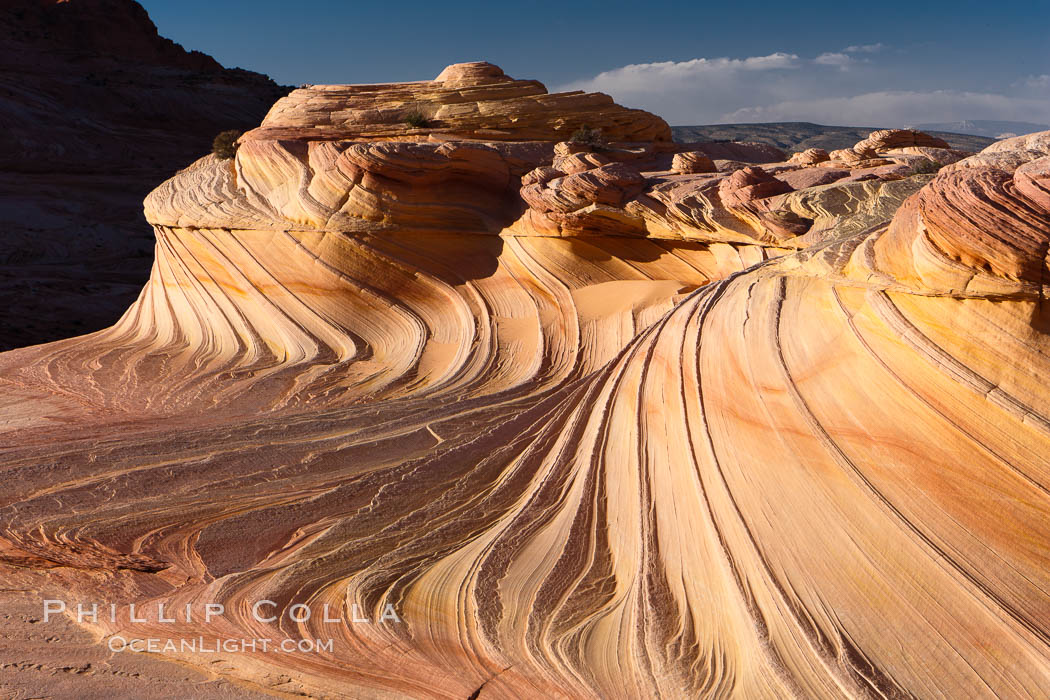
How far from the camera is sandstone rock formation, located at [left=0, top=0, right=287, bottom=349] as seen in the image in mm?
20594

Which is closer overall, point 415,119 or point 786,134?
point 415,119

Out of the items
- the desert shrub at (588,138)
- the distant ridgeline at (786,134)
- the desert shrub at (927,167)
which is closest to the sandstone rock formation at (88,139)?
the desert shrub at (588,138)

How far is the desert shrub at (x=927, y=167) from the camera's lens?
34.6ft

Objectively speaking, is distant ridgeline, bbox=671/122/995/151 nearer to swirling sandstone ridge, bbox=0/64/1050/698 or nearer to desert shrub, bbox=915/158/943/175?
desert shrub, bbox=915/158/943/175

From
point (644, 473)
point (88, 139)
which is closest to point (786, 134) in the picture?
point (88, 139)

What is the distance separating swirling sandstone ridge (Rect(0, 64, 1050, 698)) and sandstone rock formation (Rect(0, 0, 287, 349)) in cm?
1213

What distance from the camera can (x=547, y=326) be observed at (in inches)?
389

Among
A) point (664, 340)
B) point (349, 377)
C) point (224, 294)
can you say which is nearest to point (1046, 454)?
point (664, 340)

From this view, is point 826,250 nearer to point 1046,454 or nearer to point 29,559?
point 1046,454

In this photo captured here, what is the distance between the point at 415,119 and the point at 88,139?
28.3 m

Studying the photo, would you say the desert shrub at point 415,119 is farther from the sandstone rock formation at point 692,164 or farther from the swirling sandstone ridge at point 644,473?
the sandstone rock formation at point 692,164

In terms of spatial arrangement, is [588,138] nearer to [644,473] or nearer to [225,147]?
[225,147]

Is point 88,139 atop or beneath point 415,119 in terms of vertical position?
atop

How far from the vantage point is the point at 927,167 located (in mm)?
10734
